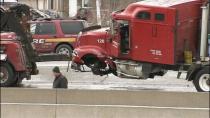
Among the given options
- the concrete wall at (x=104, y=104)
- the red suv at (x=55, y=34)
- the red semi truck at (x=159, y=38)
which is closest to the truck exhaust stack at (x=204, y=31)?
the red semi truck at (x=159, y=38)

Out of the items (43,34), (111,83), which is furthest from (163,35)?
(43,34)

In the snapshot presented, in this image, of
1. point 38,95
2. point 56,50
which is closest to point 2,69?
point 38,95

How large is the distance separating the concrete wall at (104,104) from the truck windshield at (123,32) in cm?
651

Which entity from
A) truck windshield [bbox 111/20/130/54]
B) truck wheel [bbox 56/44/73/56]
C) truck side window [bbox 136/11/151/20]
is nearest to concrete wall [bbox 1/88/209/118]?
truck side window [bbox 136/11/151/20]

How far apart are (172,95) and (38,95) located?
2.57 meters

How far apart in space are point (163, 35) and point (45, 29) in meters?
10.7

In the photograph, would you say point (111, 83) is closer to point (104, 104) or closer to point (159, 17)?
point (159, 17)

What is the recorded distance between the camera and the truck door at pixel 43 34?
87.9 ft

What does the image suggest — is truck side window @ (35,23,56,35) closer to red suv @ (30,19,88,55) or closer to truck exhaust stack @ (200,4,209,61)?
red suv @ (30,19,88,55)

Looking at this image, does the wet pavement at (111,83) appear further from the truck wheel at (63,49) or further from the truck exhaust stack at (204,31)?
the truck wheel at (63,49)

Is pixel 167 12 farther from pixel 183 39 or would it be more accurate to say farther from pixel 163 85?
pixel 163 85

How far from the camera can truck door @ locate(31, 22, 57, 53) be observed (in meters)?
26.8

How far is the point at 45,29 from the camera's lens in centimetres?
2694

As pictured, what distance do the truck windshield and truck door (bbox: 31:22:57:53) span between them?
8966 millimetres
